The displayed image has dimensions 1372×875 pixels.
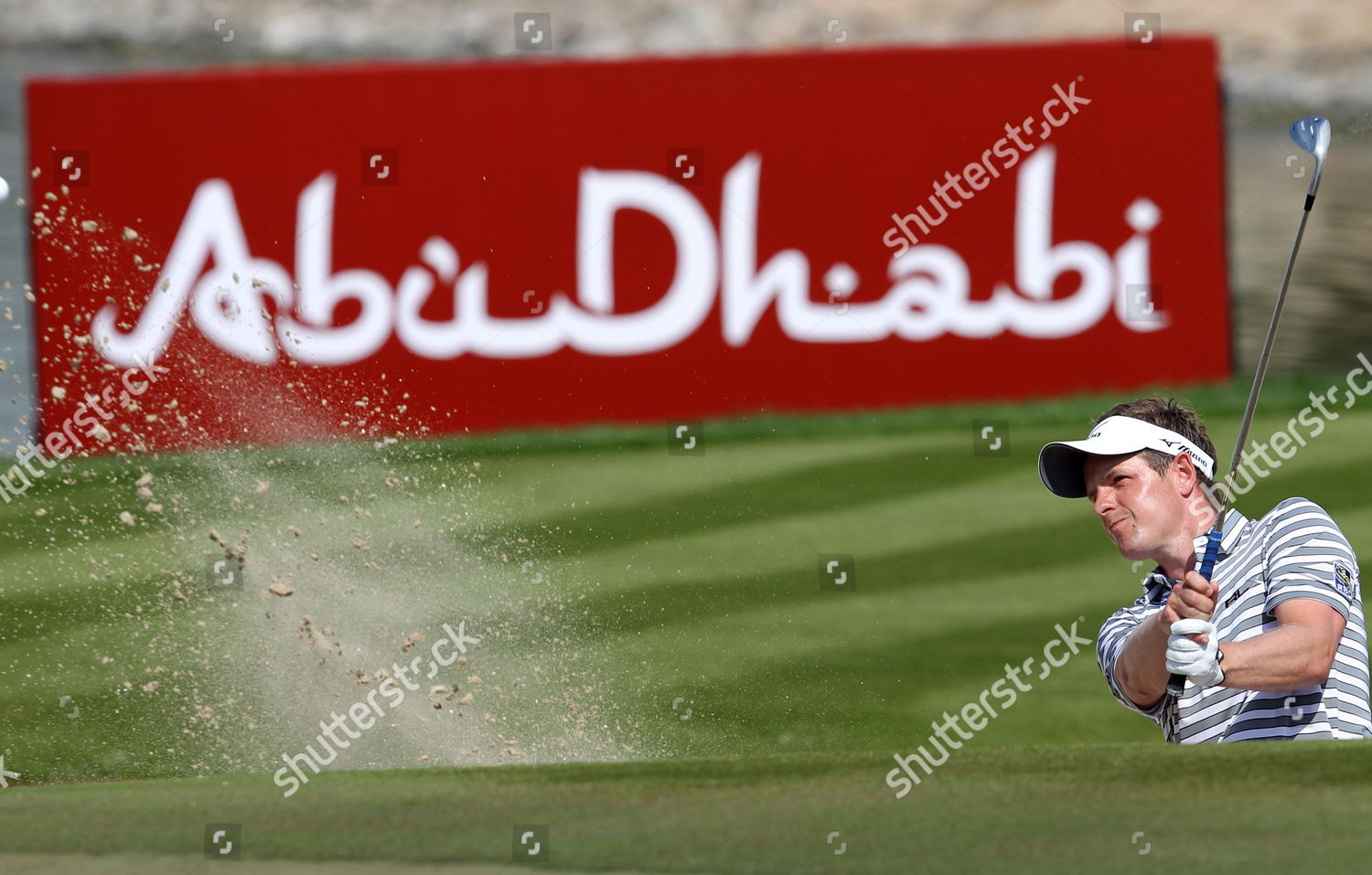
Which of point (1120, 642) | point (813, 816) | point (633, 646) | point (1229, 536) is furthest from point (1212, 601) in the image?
point (633, 646)

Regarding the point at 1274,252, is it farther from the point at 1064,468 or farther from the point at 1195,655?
the point at 1195,655

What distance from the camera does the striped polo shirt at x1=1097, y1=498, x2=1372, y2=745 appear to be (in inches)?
122

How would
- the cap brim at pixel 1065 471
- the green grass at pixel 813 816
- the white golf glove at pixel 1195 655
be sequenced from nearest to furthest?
1. the green grass at pixel 813 816
2. the white golf glove at pixel 1195 655
3. the cap brim at pixel 1065 471

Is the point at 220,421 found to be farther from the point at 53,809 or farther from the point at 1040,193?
the point at 53,809

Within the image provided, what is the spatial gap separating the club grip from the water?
6.05 m

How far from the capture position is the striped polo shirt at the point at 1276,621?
3111 millimetres

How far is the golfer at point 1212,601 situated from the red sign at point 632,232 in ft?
18.1

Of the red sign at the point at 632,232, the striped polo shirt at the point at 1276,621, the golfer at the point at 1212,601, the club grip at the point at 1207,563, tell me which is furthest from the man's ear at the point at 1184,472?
the red sign at the point at 632,232

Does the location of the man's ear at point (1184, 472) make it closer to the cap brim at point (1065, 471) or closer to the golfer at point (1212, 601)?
the golfer at point (1212, 601)

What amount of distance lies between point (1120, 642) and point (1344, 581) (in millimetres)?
591

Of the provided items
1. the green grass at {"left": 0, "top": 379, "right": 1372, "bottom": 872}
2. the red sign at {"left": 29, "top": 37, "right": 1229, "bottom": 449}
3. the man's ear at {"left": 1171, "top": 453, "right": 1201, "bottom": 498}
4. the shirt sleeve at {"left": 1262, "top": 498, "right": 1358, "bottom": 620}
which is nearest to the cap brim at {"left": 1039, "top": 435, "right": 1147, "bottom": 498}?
the man's ear at {"left": 1171, "top": 453, "right": 1201, "bottom": 498}

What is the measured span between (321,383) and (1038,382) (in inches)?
149

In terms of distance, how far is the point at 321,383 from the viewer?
916cm

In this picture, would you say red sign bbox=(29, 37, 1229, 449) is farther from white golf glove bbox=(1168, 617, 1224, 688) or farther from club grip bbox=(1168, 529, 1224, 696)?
white golf glove bbox=(1168, 617, 1224, 688)
